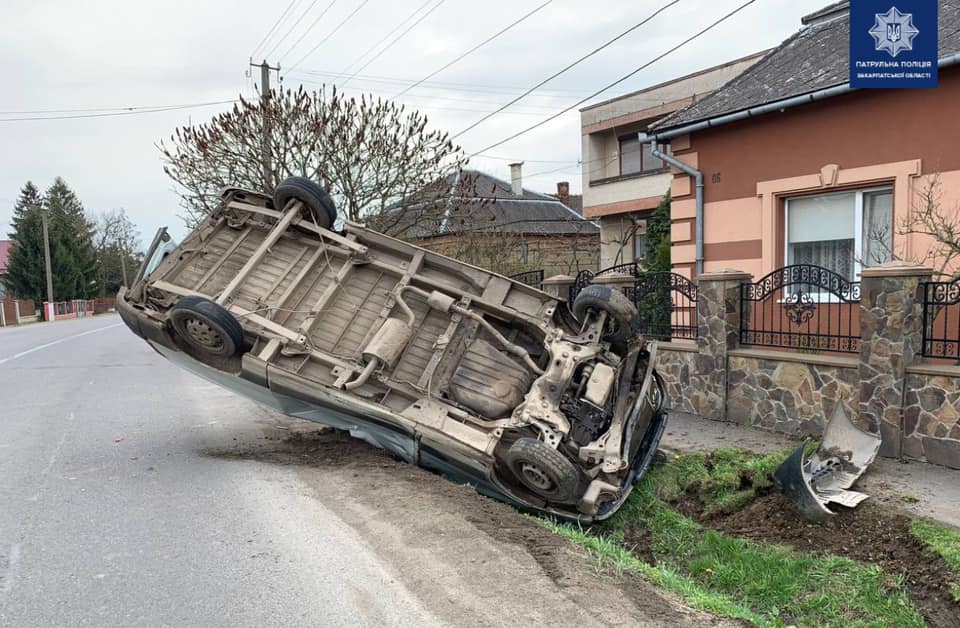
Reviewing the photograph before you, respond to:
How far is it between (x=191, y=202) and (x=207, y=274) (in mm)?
10329

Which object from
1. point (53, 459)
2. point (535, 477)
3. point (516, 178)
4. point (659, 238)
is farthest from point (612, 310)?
point (516, 178)

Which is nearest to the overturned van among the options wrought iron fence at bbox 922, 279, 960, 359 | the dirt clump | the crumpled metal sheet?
the dirt clump

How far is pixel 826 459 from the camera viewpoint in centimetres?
678

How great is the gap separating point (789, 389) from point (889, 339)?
4.67 ft

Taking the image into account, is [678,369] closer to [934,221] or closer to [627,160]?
[934,221]

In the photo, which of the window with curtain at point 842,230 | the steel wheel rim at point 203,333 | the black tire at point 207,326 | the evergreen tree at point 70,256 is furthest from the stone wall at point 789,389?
the evergreen tree at point 70,256

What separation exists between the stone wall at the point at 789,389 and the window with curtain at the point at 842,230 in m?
2.06

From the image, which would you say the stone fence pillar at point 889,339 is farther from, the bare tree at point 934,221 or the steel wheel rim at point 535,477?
the steel wheel rim at point 535,477

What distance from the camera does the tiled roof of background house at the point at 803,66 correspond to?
987 cm

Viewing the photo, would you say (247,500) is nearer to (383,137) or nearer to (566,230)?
(383,137)

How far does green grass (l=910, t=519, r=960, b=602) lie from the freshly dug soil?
4 centimetres

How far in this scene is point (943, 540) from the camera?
4953 millimetres

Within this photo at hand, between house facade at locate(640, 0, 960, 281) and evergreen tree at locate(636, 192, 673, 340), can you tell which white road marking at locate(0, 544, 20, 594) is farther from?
house facade at locate(640, 0, 960, 281)

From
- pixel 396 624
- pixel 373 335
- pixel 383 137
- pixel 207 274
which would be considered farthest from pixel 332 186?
pixel 396 624
